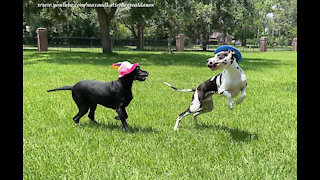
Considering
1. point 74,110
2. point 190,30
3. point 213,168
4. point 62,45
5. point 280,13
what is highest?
point 280,13

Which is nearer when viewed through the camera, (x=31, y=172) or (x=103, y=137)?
(x=31, y=172)

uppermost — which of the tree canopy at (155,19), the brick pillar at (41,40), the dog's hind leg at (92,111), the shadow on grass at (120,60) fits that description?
the tree canopy at (155,19)

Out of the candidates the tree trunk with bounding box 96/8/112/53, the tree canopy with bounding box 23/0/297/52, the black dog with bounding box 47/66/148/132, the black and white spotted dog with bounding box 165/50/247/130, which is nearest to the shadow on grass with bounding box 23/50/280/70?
the tree trunk with bounding box 96/8/112/53

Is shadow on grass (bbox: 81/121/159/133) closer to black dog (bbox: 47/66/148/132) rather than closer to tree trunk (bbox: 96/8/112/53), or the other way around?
black dog (bbox: 47/66/148/132)

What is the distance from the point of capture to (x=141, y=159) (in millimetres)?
3338

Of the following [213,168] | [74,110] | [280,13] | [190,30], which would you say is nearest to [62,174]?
[213,168]

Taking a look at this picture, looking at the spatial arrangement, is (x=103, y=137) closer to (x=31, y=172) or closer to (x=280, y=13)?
(x=31, y=172)

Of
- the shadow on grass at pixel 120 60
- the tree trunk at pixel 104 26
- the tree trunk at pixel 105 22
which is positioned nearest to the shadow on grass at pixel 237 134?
the shadow on grass at pixel 120 60

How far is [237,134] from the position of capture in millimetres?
4258

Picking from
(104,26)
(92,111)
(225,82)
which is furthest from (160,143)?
(104,26)

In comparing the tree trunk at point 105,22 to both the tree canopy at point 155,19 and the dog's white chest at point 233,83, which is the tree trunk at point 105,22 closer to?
the tree canopy at point 155,19

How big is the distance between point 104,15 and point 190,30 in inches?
911

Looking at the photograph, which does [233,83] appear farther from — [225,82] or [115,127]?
[115,127]

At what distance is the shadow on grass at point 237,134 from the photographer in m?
4.04
